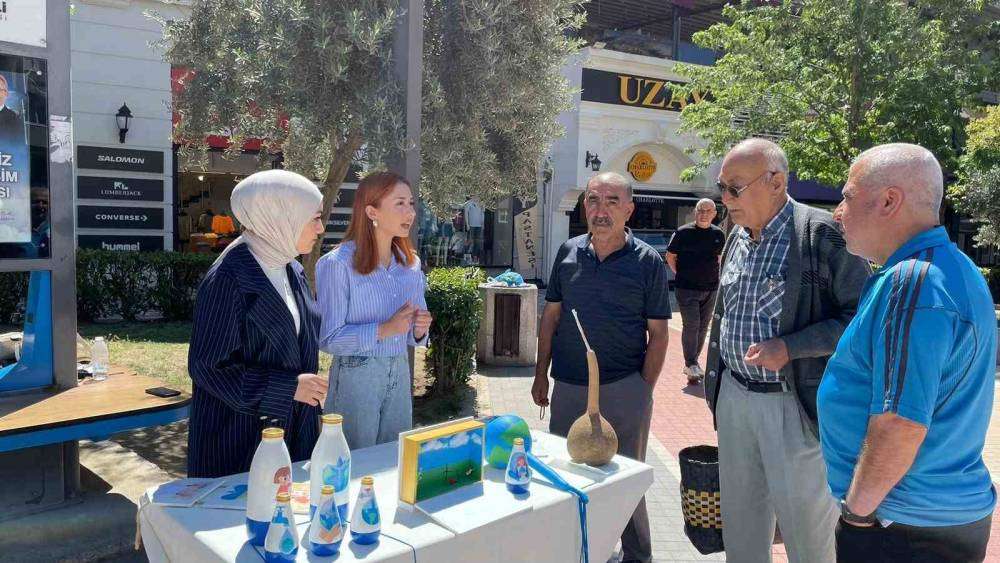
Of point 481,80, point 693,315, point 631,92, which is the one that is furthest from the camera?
point 631,92

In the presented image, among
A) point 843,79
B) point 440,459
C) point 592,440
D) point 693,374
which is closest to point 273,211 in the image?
point 440,459

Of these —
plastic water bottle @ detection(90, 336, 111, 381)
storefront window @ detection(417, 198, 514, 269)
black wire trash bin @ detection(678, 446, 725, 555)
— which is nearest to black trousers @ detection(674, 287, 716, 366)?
black wire trash bin @ detection(678, 446, 725, 555)

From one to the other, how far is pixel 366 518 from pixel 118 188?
12617 mm

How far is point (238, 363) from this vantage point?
2488 mm

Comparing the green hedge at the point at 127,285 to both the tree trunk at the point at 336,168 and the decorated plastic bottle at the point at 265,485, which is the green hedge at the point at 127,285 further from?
the decorated plastic bottle at the point at 265,485

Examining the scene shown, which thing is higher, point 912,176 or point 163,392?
point 912,176

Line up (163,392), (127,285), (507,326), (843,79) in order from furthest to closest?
(843,79) < (127,285) < (507,326) < (163,392)

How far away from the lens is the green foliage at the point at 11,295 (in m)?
9.64

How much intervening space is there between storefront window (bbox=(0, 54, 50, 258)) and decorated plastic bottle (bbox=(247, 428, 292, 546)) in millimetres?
2547

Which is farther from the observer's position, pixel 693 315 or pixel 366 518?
pixel 693 315

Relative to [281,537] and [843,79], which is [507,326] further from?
[843,79]

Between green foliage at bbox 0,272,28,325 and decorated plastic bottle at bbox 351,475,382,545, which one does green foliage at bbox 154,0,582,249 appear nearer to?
decorated plastic bottle at bbox 351,475,382,545

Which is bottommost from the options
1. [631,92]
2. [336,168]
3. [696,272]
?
[696,272]

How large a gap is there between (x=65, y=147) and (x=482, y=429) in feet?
9.45
